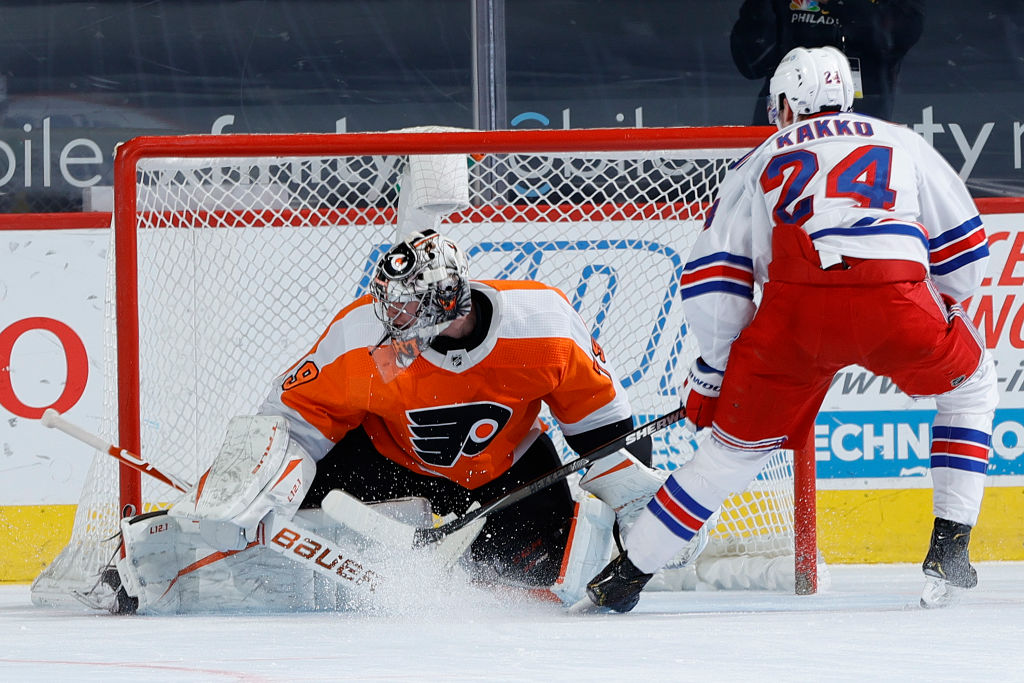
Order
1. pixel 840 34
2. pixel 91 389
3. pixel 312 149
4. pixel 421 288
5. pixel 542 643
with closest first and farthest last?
pixel 542 643
pixel 421 288
pixel 312 149
pixel 91 389
pixel 840 34

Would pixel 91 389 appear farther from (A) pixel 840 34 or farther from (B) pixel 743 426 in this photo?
(A) pixel 840 34

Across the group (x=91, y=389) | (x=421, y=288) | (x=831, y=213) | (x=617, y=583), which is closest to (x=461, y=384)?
(x=421, y=288)

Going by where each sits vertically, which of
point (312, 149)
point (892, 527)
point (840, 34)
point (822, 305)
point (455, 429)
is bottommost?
point (892, 527)

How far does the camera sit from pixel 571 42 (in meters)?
4.04

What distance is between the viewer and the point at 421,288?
88.5 inches

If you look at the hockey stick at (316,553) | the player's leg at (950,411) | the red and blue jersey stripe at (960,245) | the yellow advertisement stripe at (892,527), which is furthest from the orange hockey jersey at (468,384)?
the yellow advertisement stripe at (892,527)

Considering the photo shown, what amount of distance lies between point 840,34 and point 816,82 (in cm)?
175

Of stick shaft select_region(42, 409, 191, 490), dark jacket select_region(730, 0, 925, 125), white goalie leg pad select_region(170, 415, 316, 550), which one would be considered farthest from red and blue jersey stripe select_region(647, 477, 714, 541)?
dark jacket select_region(730, 0, 925, 125)

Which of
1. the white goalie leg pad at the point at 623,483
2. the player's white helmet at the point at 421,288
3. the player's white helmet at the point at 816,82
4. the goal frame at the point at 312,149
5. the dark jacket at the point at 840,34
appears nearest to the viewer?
the player's white helmet at the point at 421,288

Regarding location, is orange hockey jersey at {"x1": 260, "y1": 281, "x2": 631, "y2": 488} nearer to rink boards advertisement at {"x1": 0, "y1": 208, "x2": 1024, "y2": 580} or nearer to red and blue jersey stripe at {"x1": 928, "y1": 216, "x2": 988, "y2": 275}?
red and blue jersey stripe at {"x1": 928, "y1": 216, "x2": 988, "y2": 275}

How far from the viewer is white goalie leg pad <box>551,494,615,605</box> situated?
2.39m

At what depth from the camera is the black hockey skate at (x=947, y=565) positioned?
229cm

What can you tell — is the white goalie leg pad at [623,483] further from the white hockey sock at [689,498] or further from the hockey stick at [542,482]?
the white hockey sock at [689,498]

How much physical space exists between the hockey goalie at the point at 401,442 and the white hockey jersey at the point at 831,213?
30 cm
